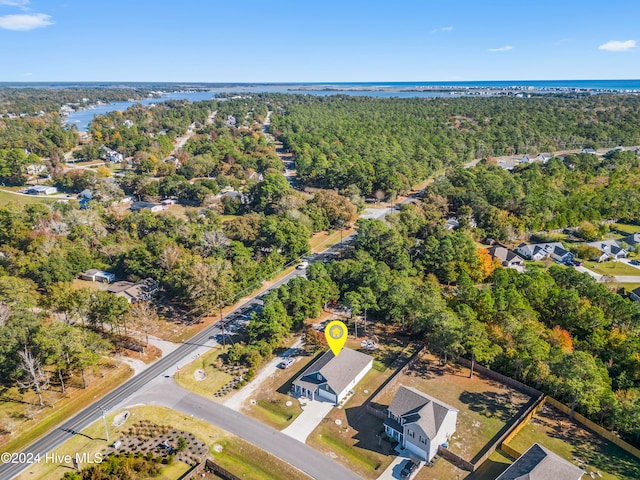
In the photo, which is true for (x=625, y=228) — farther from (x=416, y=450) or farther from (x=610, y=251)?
(x=416, y=450)

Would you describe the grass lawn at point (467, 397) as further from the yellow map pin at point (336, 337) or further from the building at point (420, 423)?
the yellow map pin at point (336, 337)

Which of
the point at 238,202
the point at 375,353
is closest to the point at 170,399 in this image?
the point at 375,353

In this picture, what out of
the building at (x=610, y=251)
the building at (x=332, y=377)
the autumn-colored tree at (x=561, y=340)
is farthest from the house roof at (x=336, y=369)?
the building at (x=610, y=251)

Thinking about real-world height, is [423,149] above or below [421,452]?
above

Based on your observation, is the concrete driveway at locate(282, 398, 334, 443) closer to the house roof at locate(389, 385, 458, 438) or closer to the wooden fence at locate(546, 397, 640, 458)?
the house roof at locate(389, 385, 458, 438)

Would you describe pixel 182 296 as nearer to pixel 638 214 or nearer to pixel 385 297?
pixel 385 297

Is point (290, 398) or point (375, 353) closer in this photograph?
point (290, 398)

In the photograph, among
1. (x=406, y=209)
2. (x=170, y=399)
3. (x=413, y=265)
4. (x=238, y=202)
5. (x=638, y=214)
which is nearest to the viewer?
(x=170, y=399)
